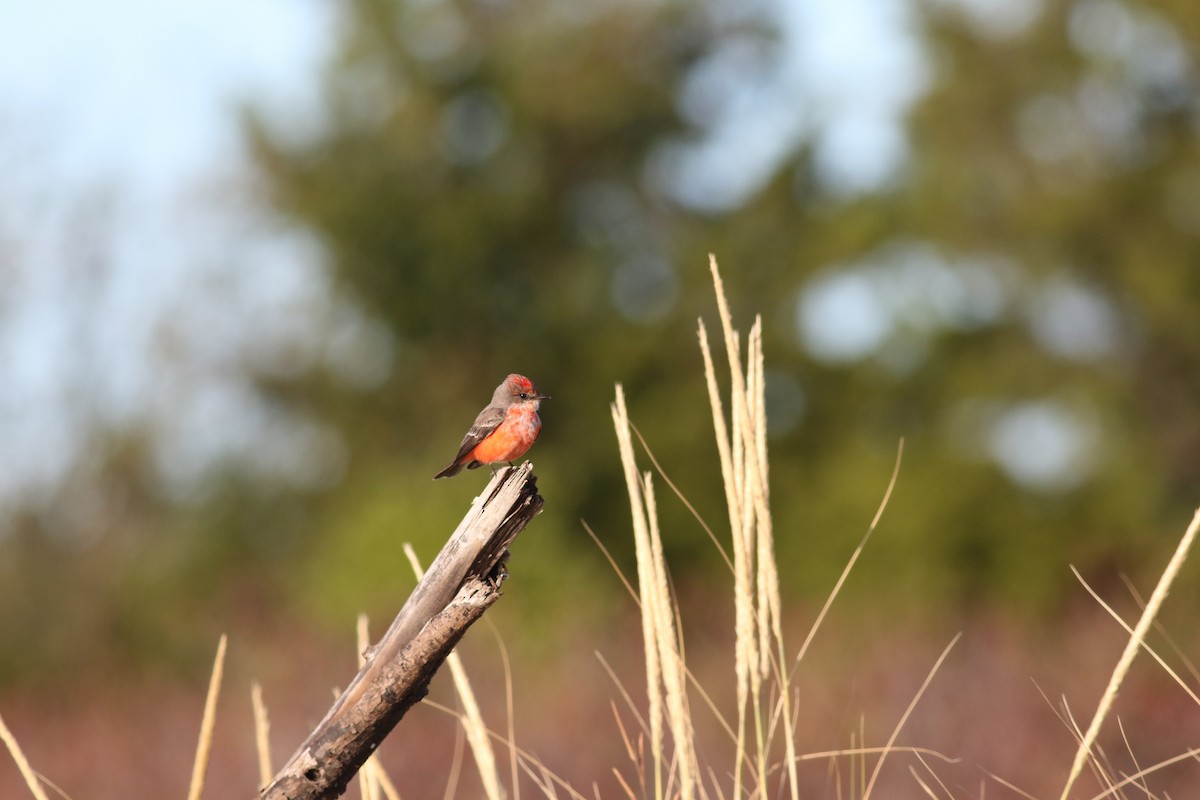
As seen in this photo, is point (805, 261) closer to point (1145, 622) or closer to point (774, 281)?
point (774, 281)

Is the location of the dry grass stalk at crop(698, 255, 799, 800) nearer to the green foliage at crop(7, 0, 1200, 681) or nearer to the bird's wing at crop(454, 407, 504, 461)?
the bird's wing at crop(454, 407, 504, 461)

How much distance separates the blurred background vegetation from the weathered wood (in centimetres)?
1645

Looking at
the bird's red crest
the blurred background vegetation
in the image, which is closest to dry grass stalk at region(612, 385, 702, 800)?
the bird's red crest

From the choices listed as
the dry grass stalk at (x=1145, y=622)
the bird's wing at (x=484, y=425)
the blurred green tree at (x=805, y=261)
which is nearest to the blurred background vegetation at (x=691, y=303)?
the blurred green tree at (x=805, y=261)

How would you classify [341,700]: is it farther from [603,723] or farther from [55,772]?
[55,772]

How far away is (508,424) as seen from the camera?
13.7 feet

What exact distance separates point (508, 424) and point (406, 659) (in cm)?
226

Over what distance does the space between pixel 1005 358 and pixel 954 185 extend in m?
2.86

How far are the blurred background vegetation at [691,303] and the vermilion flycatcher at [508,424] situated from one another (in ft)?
46.9

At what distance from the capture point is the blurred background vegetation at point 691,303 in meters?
20.3

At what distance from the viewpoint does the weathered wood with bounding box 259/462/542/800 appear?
6.35ft

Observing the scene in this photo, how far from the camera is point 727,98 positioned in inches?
979

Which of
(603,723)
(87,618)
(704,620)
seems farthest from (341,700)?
(87,618)

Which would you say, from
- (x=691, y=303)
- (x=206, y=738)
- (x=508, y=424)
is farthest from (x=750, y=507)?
(x=691, y=303)
